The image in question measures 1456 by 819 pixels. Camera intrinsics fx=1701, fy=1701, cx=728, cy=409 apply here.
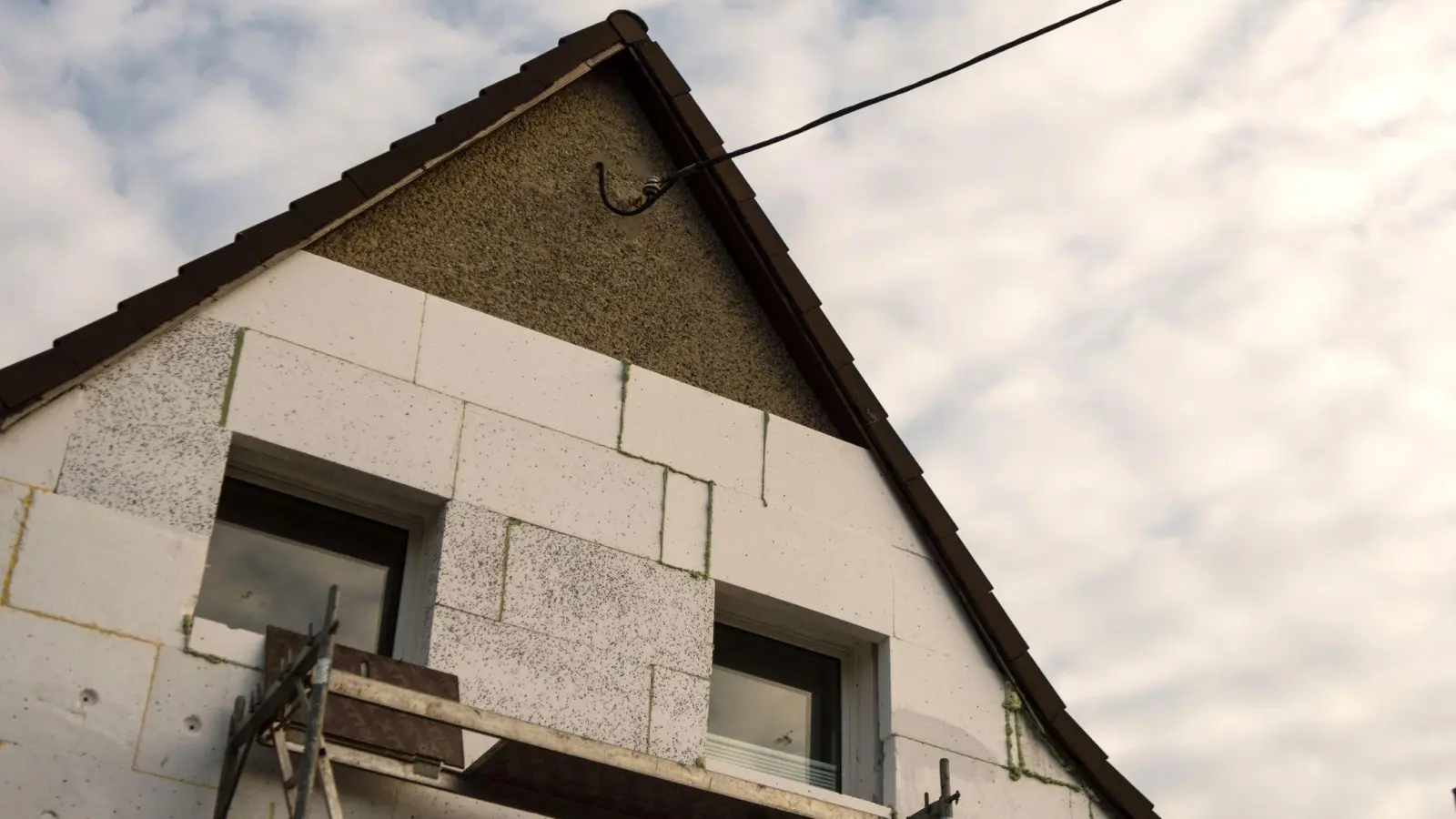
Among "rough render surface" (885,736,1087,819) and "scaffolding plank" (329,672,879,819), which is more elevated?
"rough render surface" (885,736,1087,819)

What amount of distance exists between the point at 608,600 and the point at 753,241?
2091mm

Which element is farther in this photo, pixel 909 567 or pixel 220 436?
pixel 909 567

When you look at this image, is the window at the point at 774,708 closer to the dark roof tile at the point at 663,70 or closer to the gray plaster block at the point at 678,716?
the gray plaster block at the point at 678,716

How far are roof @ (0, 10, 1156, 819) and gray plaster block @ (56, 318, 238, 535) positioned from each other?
776 millimetres

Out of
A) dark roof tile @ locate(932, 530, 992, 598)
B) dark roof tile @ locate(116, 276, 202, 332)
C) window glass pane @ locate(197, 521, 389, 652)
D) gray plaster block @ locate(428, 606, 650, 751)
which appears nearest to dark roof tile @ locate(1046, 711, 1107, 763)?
dark roof tile @ locate(932, 530, 992, 598)

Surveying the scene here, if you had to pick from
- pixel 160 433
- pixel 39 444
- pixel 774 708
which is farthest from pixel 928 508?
pixel 39 444

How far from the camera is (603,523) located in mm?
7160

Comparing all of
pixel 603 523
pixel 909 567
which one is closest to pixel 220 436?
pixel 603 523

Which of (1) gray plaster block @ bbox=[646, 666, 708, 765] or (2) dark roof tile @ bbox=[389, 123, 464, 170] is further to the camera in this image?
(2) dark roof tile @ bbox=[389, 123, 464, 170]

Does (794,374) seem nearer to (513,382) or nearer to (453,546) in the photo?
(513,382)

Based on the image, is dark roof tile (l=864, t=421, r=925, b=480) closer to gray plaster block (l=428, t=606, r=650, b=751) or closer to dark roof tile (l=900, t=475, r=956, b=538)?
dark roof tile (l=900, t=475, r=956, b=538)

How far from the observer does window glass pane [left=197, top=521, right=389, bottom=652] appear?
21.0 ft

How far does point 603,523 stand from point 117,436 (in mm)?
1994

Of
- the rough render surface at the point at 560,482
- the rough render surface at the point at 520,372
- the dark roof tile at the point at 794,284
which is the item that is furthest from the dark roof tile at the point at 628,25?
the rough render surface at the point at 560,482
